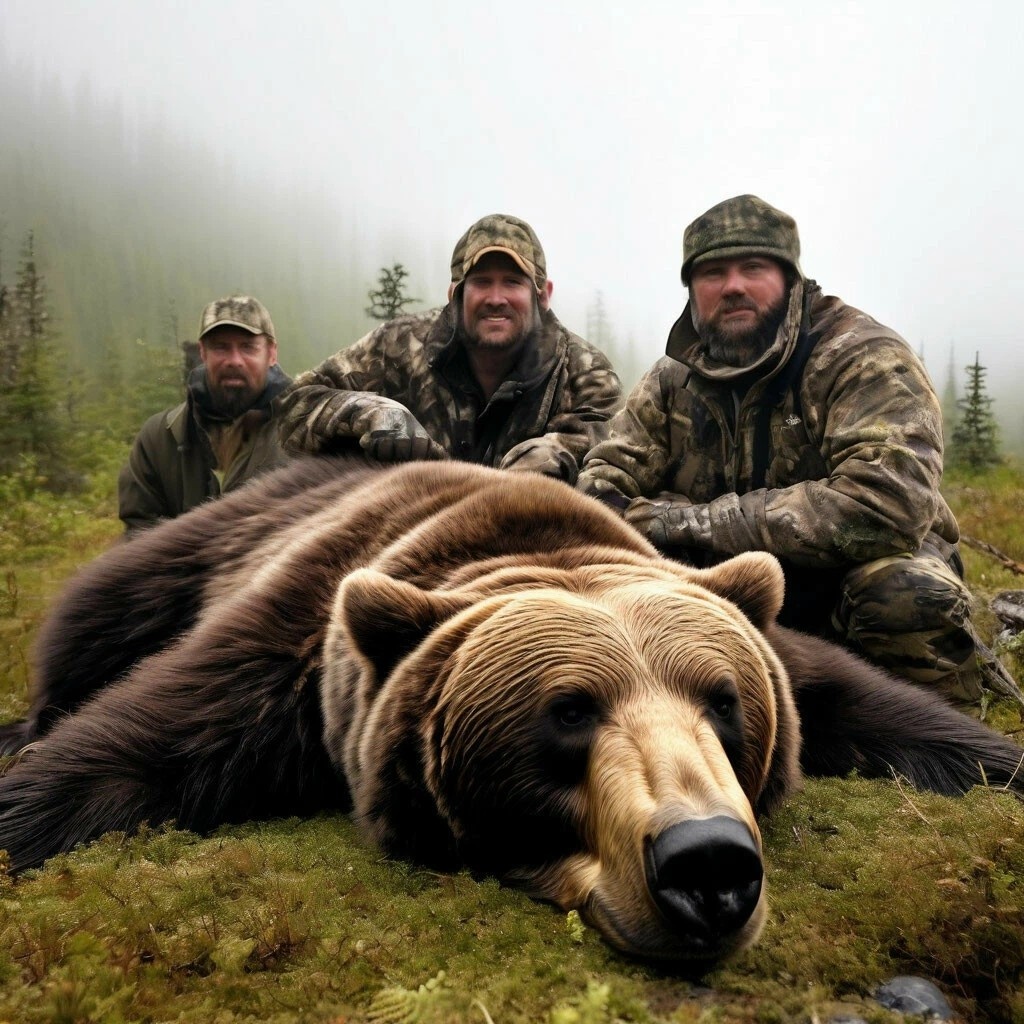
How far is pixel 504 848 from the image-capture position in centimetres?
243

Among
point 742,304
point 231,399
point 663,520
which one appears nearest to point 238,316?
point 231,399

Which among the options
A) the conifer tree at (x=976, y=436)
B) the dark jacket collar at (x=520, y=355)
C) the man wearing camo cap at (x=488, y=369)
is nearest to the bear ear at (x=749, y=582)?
the man wearing camo cap at (x=488, y=369)

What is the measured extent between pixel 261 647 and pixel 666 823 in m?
1.69

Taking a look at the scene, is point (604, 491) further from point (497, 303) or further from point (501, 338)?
point (497, 303)

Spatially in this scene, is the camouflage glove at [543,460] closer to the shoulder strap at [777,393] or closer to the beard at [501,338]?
the shoulder strap at [777,393]

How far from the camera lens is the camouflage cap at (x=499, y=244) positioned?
21.7 feet

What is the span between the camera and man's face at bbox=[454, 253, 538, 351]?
6.66 metres

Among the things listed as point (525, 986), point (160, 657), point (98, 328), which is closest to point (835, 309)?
point (160, 657)

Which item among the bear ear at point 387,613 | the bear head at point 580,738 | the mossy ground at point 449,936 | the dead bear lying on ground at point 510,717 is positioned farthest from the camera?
the bear ear at point 387,613

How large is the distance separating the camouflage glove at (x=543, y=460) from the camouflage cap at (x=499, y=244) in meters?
1.77

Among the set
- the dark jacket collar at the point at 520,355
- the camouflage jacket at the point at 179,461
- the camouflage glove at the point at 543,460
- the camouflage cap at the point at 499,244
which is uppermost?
the camouflage cap at the point at 499,244

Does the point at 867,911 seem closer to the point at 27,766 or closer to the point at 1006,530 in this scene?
the point at 27,766

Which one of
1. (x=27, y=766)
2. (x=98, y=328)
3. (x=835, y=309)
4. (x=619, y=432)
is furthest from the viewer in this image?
(x=98, y=328)

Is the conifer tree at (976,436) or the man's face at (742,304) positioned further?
the conifer tree at (976,436)
